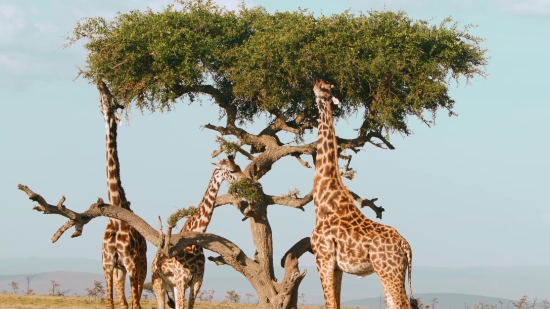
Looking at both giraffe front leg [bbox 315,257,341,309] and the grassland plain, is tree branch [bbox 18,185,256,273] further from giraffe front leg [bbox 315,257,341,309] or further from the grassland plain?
the grassland plain

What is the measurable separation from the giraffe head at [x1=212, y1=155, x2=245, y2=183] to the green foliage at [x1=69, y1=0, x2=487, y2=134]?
11.5 ft

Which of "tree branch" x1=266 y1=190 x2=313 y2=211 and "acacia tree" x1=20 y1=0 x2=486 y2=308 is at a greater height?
"acacia tree" x1=20 y1=0 x2=486 y2=308

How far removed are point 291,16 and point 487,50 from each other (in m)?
6.26

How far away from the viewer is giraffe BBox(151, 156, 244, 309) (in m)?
21.7

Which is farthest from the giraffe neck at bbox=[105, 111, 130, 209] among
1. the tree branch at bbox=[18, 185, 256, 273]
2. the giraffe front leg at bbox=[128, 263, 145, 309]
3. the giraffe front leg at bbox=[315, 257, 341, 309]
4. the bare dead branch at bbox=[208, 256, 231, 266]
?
the giraffe front leg at bbox=[315, 257, 341, 309]

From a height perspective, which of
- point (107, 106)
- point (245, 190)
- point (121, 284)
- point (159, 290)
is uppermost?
point (107, 106)

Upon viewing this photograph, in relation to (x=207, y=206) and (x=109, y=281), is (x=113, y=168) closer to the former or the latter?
(x=207, y=206)

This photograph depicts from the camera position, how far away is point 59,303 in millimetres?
30125

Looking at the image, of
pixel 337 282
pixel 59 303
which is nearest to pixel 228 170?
pixel 337 282

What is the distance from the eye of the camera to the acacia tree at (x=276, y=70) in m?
25.4

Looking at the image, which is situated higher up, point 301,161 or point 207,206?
point 301,161

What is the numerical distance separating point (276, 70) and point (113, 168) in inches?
242

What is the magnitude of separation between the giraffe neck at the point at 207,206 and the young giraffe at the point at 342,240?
3.68 meters

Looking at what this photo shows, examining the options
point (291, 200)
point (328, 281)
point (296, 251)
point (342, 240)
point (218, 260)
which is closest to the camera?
point (342, 240)
